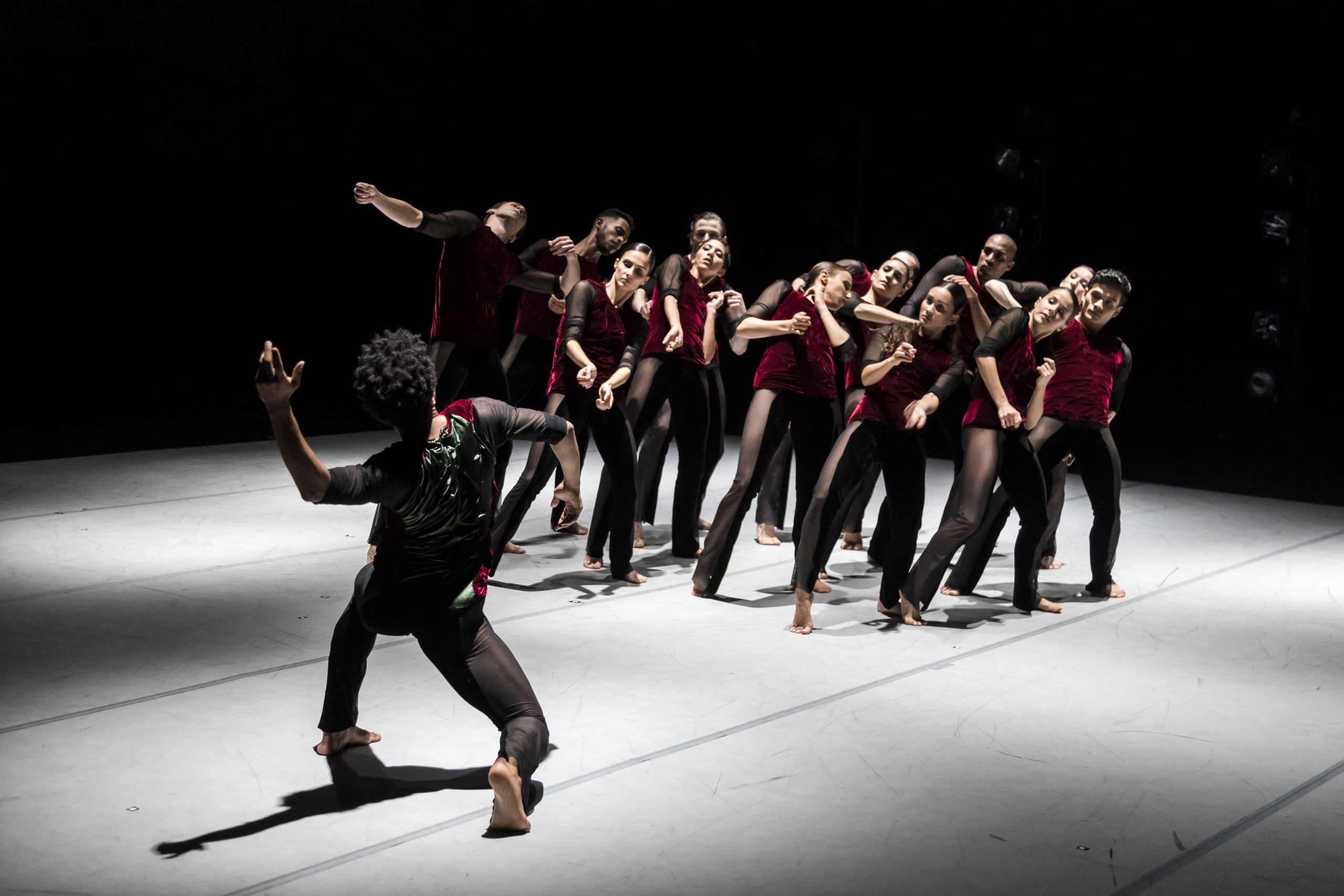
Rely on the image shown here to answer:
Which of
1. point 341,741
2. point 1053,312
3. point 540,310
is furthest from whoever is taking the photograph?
point 540,310

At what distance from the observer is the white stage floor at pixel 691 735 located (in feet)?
10.6

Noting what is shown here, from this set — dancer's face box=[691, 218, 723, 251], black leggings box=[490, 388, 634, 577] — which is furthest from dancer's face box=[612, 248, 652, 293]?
black leggings box=[490, 388, 634, 577]

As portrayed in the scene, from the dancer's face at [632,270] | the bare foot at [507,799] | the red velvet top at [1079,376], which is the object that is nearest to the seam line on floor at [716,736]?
the bare foot at [507,799]

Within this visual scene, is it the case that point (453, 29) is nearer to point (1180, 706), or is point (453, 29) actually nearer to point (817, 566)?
point (817, 566)

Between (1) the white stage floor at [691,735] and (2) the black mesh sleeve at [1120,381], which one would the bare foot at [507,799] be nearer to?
(1) the white stage floor at [691,735]

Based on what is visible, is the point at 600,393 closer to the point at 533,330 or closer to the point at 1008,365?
the point at 1008,365

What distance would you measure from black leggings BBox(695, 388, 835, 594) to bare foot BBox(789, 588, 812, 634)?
1.94ft

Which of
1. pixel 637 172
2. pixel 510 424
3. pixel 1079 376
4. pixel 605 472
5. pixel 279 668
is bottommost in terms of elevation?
pixel 279 668

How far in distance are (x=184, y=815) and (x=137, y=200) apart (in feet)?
26.0

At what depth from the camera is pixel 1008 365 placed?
5.50m

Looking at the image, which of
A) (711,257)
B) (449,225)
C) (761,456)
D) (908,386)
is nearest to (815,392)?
(761,456)

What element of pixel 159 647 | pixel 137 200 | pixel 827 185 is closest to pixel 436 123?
pixel 137 200

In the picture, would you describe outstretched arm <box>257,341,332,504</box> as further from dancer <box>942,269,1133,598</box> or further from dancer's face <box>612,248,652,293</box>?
dancer <box>942,269,1133,598</box>

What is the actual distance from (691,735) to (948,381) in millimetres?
1974
